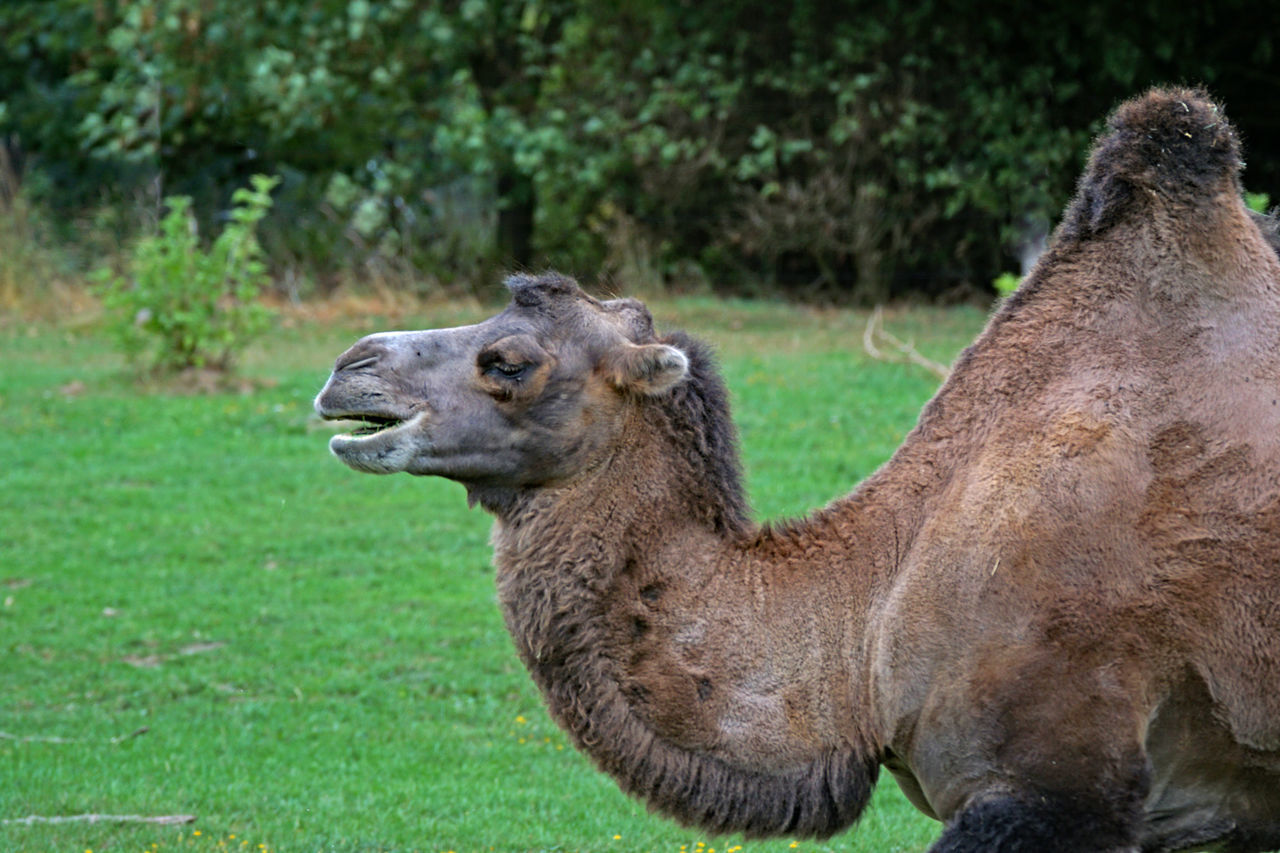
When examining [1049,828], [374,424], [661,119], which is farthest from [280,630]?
[661,119]

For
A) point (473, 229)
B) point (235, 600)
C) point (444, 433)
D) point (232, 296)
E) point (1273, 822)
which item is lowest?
point (473, 229)

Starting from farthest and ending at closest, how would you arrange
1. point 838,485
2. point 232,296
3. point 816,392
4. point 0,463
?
point 232,296
point 816,392
point 0,463
point 838,485

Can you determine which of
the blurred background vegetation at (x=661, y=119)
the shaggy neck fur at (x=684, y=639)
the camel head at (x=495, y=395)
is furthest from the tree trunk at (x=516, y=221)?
the shaggy neck fur at (x=684, y=639)

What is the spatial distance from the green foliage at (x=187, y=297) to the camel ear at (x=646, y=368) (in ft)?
33.8

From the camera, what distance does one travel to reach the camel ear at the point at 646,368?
4.15 m

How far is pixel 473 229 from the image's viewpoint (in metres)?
22.0

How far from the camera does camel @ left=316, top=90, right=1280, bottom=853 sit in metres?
3.73

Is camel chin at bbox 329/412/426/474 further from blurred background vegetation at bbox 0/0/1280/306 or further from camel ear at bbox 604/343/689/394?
blurred background vegetation at bbox 0/0/1280/306

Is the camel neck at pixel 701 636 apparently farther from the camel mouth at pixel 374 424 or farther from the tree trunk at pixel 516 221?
the tree trunk at pixel 516 221

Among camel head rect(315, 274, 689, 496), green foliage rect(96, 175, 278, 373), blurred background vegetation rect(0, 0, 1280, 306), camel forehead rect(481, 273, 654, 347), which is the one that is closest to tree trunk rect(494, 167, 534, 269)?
blurred background vegetation rect(0, 0, 1280, 306)

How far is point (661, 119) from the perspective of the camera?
63.9 feet

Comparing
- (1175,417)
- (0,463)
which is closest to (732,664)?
(1175,417)

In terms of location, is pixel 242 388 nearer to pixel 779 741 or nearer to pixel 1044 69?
pixel 1044 69

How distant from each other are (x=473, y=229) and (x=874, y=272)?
19.5 feet
